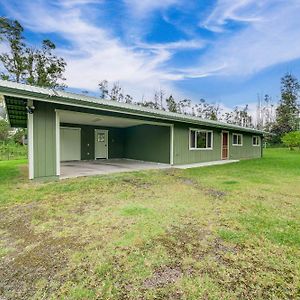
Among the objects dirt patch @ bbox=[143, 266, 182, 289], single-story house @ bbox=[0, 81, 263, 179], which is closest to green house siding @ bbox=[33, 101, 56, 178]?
single-story house @ bbox=[0, 81, 263, 179]

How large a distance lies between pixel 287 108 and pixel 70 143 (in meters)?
34.6

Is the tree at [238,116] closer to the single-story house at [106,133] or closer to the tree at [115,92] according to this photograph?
the tree at [115,92]

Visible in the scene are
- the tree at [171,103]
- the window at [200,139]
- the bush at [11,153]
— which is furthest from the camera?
the tree at [171,103]

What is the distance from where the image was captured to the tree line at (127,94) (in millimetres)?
18750

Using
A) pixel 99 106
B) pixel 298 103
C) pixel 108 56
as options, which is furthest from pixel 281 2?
pixel 298 103

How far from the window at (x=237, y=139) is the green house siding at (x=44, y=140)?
1227cm

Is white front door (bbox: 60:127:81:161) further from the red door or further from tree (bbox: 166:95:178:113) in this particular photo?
tree (bbox: 166:95:178:113)

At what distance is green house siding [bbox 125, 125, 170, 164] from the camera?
10785 millimetres

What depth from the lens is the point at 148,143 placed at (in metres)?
11.9

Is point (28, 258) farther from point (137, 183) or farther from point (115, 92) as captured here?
point (115, 92)

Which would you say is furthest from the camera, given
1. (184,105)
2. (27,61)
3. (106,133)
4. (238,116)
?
(238,116)

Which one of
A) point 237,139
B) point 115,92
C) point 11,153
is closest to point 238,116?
point 115,92

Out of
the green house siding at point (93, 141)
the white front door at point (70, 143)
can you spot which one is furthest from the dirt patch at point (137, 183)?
the green house siding at point (93, 141)

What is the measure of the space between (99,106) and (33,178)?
2901mm
